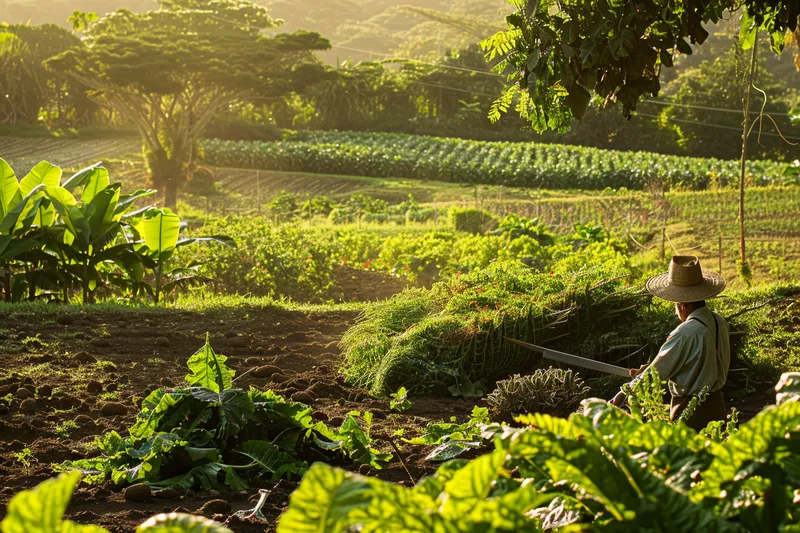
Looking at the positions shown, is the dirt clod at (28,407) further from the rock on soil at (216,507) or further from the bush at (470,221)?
the bush at (470,221)

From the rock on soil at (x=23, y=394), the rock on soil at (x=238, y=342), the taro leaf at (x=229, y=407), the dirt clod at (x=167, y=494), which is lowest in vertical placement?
the rock on soil at (x=238, y=342)

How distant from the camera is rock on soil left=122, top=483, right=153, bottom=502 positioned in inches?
141

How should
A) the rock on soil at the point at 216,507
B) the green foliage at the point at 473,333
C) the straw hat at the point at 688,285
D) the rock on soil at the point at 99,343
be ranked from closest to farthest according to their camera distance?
the rock on soil at the point at 216,507
the straw hat at the point at 688,285
the green foliage at the point at 473,333
the rock on soil at the point at 99,343

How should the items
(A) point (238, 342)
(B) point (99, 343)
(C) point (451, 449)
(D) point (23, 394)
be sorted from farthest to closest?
(A) point (238, 342), (B) point (99, 343), (D) point (23, 394), (C) point (451, 449)

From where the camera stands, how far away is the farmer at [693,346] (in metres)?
4.19

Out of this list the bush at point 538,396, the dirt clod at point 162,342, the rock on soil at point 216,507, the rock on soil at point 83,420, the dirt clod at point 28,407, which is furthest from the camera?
the dirt clod at point 162,342

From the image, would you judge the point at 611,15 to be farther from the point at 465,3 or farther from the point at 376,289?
the point at 465,3

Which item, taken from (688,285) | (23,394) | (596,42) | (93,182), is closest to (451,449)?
(688,285)

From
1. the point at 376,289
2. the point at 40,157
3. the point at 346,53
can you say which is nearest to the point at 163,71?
the point at 40,157

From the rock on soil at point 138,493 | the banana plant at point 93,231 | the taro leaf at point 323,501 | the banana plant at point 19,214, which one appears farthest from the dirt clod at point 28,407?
the taro leaf at point 323,501

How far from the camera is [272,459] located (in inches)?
152

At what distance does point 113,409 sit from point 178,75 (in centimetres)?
2524

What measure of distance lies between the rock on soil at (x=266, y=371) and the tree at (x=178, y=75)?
23000mm

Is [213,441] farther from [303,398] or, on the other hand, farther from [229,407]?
[303,398]
